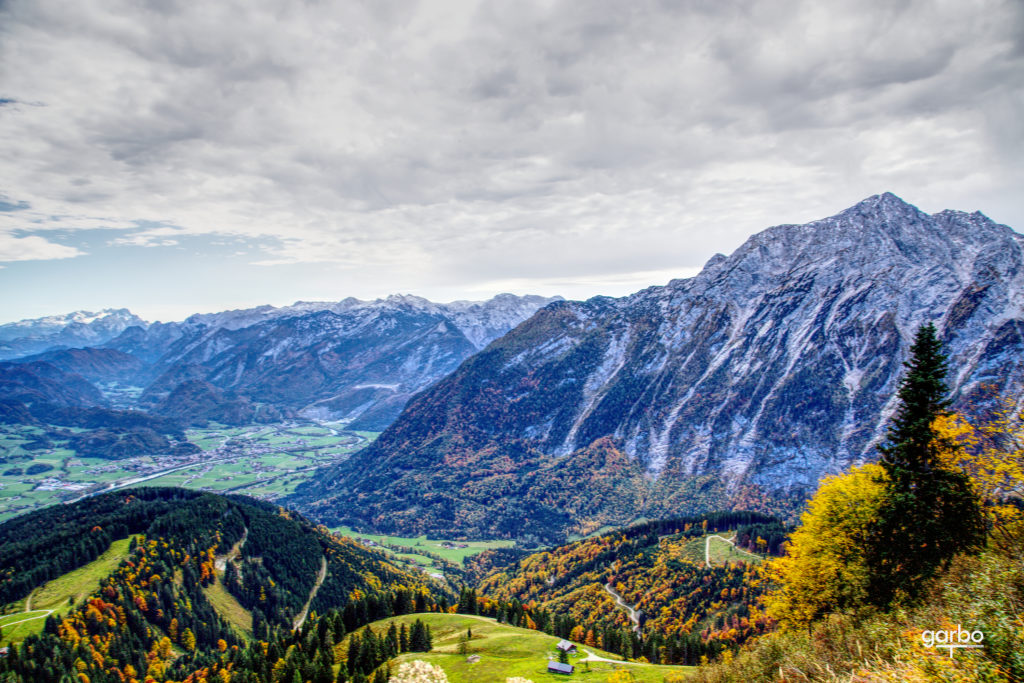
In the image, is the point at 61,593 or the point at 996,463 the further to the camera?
the point at 61,593

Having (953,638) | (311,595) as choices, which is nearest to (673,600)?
(311,595)

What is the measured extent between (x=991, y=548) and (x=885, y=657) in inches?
811

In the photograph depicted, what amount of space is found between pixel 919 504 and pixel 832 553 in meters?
9.25

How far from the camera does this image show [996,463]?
37750 mm

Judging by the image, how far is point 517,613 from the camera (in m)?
111

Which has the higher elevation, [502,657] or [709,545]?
[502,657]

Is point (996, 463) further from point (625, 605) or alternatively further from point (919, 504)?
point (625, 605)

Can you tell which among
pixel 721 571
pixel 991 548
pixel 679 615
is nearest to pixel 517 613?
pixel 679 615

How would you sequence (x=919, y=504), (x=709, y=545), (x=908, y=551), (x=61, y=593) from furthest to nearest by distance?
(x=709, y=545), (x=61, y=593), (x=908, y=551), (x=919, y=504)

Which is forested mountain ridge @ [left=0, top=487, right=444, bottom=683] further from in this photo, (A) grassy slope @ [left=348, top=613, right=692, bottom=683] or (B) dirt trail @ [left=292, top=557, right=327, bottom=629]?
(A) grassy slope @ [left=348, top=613, right=692, bottom=683]

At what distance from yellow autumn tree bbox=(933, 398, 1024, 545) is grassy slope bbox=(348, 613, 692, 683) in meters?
34.5

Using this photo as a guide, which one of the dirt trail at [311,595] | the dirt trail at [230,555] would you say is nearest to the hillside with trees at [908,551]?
the dirt trail at [311,595]

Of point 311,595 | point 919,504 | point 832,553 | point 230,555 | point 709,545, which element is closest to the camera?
point 919,504

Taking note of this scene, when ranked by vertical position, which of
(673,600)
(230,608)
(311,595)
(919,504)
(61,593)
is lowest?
(311,595)
